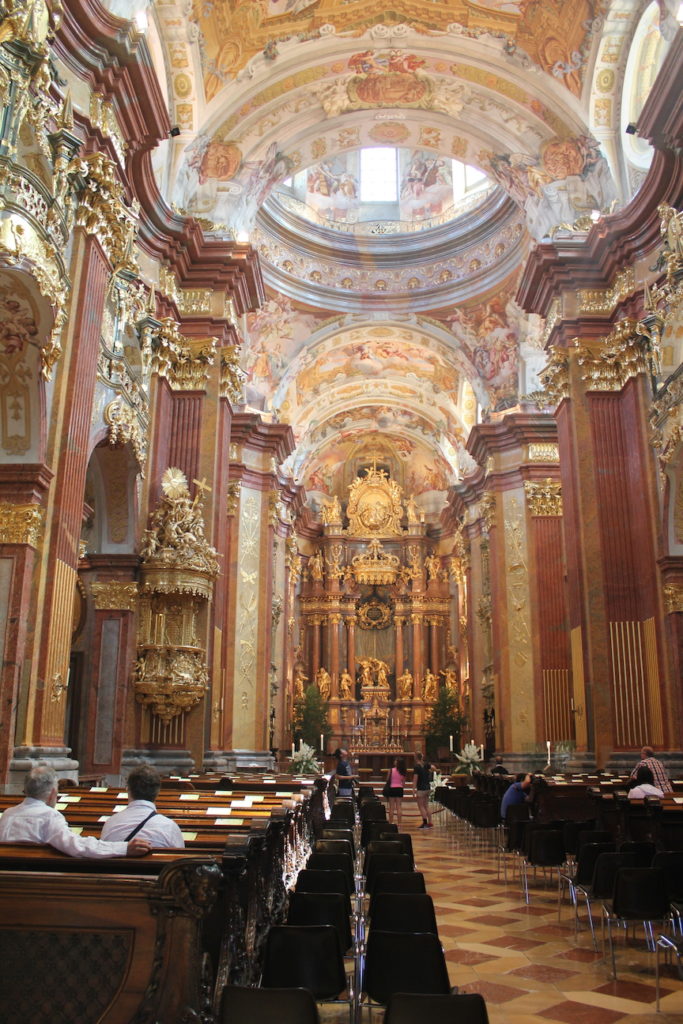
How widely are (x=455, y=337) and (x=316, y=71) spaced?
10005 millimetres

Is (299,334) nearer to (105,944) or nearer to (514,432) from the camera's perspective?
(514,432)

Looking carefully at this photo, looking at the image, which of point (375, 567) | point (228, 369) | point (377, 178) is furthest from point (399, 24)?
point (375, 567)

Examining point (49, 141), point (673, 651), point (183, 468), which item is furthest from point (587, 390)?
point (49, 141)

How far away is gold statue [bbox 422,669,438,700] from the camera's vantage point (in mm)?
32781

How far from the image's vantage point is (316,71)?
16125mm

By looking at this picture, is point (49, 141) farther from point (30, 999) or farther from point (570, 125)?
point (570, 125)

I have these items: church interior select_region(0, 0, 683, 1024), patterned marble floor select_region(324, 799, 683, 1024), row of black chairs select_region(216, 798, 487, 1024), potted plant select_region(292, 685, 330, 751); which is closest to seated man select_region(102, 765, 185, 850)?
row of black chairs select_region(216, 798, 487, 1024)

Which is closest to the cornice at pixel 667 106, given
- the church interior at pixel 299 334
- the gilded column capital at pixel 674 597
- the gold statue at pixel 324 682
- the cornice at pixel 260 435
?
the church interior at pixel 299 334

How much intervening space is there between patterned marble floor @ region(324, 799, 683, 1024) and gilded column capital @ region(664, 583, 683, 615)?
15.7 ft

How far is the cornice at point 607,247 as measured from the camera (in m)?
12.6

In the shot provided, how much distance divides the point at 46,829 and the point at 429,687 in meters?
30.0

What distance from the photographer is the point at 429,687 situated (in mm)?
33031

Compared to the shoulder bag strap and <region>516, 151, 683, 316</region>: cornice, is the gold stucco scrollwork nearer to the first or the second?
<region>516, 151, 683, 316</region>: cornice

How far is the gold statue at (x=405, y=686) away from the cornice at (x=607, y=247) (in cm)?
1967
